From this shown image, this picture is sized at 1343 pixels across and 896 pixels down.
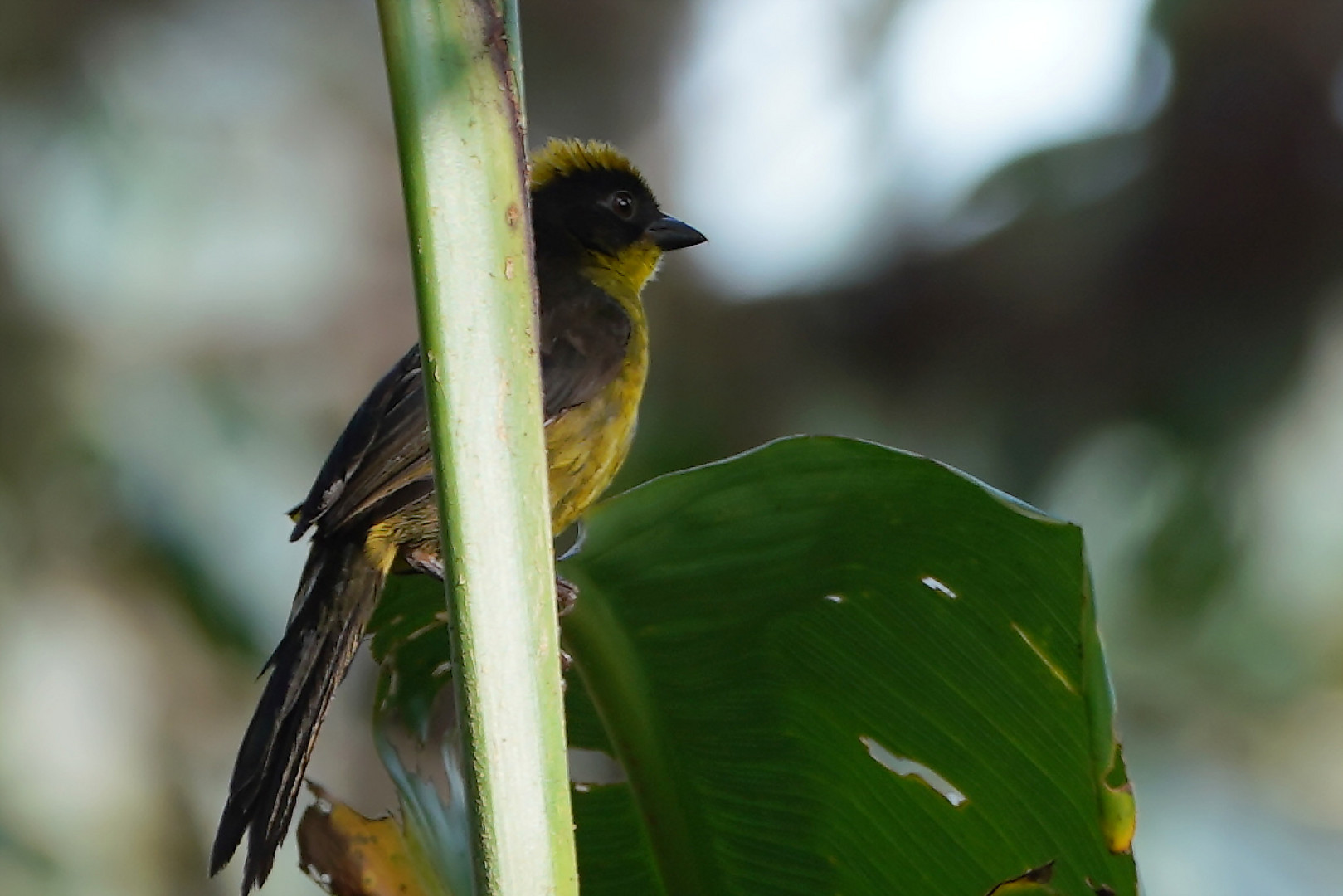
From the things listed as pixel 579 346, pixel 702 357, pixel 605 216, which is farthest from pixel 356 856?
pixel 702 357

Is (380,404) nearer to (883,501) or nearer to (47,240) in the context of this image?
(883,501)

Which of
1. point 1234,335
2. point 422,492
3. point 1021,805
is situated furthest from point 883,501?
point 1234,335

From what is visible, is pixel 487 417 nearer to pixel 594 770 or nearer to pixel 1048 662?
pixel 1048 662

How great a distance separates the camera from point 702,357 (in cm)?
644

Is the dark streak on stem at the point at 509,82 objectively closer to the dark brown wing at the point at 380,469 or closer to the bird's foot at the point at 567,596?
the bird's foot at the point at 567,596

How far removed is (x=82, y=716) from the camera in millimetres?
5277

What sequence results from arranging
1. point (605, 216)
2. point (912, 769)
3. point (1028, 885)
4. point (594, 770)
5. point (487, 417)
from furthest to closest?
point (605, 216), point (594, 770), point (912, 769), point (1028, 885), point (487, 417)

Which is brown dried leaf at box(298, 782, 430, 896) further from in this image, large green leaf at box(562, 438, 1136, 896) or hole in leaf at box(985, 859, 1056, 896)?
hole in leaf at box(985, 859, 1056, 896)

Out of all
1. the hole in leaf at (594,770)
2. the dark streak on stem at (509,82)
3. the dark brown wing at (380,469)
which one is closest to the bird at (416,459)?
the dark brown wing at (380,469)

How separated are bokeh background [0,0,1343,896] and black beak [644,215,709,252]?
2.31 m

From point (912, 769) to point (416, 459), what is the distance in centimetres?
91

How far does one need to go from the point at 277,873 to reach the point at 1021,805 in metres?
4.62

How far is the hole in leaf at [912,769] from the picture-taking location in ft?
4.45

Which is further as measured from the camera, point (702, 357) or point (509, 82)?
point (702, 357)
